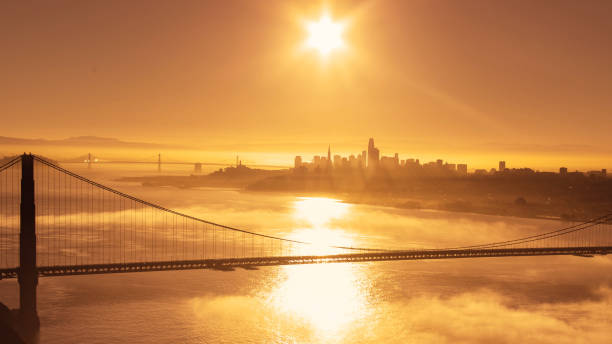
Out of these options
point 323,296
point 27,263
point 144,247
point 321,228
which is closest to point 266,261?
point 323,296

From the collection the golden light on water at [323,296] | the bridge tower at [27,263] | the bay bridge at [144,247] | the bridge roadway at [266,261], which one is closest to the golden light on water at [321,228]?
the bay bridge at [144,247]

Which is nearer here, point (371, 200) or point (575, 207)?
point (575, 207)

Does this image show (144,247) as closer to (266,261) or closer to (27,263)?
(266,261)

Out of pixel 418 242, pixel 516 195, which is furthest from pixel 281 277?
pixel 516 195

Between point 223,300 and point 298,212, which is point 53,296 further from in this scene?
point 298,212

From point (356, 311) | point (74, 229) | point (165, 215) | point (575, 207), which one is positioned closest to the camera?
point (356, 311)

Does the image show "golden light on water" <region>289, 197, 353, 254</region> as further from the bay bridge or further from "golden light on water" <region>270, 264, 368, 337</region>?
"golden light on water" <region>270, 264, 368, 337</region>

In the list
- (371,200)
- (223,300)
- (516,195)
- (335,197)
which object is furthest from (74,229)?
(516,195)

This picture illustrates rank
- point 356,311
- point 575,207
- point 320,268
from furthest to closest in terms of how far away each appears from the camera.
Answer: point 575,207, point 320,268, point 356,311
